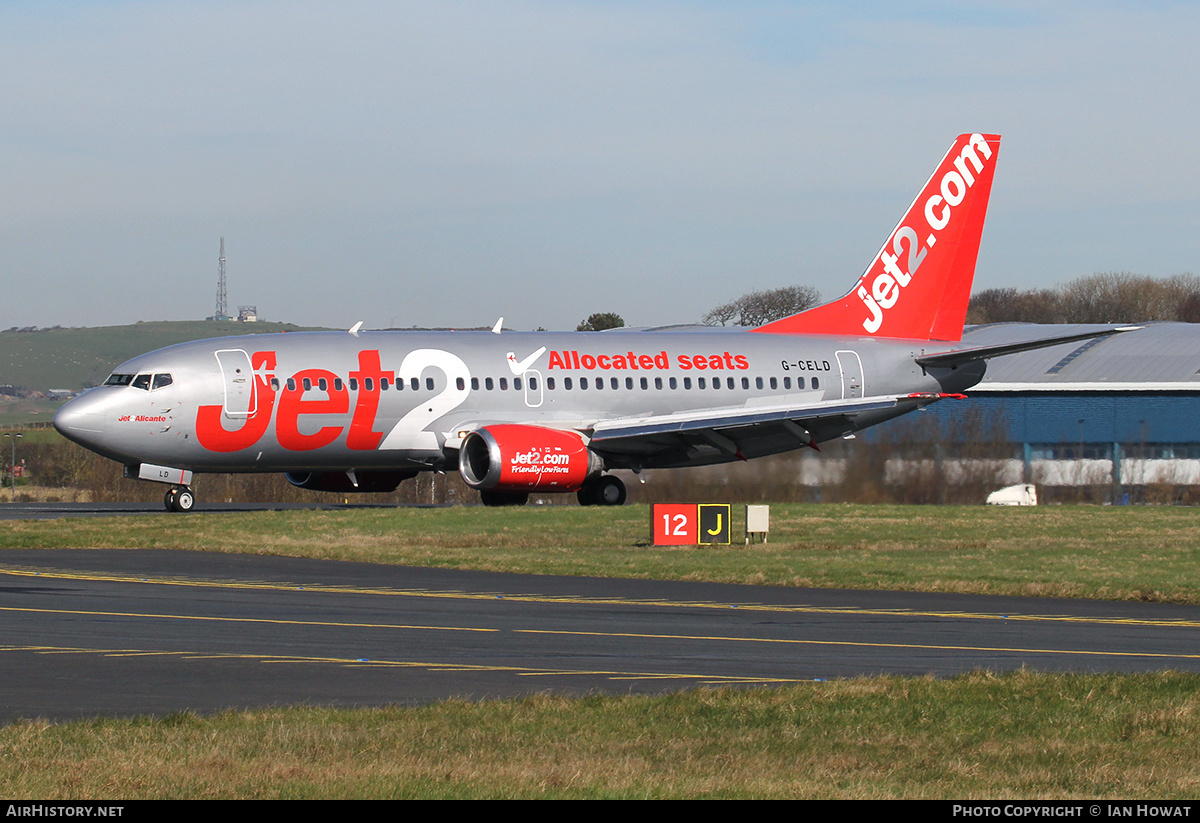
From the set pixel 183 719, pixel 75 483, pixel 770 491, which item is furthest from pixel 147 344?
pixel 183 719

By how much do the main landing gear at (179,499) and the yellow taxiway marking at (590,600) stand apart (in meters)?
13.8

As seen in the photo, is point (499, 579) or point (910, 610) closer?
point (910, 610)

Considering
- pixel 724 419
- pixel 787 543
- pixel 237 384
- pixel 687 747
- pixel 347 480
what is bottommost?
pixel 687 747

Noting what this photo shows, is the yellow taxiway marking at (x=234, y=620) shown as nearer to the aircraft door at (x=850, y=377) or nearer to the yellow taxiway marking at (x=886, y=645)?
the yellow taxiway marking at (x=886, y=645)

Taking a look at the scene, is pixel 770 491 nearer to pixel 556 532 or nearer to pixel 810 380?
pixel 810 380

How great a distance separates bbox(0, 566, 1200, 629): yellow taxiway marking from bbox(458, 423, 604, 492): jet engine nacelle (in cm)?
1409

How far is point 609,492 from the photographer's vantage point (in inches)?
1623

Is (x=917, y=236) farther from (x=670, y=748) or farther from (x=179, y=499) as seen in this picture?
(x=670, y=748)

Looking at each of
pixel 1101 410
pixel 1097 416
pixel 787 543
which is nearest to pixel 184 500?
pixel 787 543

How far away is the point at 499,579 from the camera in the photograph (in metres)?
24.1

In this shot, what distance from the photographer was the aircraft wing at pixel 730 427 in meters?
39.5

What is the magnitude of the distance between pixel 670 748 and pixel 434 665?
465 centimetres

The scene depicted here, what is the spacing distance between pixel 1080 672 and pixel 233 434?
87.2ft

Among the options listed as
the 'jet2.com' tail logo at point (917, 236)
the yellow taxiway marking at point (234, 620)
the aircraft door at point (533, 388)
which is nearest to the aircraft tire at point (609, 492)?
the aircraft door at point (533, 388)
